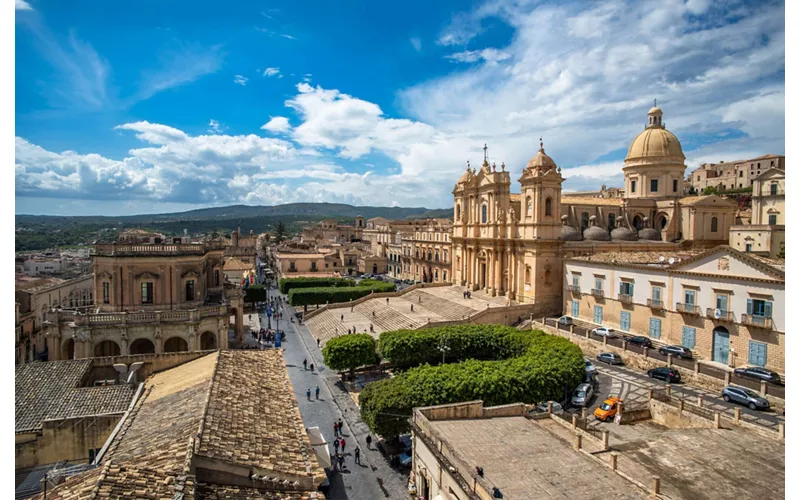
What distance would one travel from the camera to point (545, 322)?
41031 mm

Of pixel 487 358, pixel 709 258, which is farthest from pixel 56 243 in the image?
pixel 709 258

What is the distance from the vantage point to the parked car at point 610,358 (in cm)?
3138

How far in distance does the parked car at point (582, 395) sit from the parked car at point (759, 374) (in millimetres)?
8876

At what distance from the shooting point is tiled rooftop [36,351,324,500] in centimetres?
903

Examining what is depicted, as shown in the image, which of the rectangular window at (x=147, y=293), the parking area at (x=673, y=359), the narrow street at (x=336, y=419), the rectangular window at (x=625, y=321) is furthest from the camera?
the rectangular window at (x=625, y=321)

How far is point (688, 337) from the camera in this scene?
31.6 metres

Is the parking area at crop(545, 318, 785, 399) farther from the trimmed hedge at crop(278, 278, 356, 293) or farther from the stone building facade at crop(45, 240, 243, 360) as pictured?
the trimmed hedge at crop(278, 278, 356, 293)

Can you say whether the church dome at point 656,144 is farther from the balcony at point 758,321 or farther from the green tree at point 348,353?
the green tree at point 348,353

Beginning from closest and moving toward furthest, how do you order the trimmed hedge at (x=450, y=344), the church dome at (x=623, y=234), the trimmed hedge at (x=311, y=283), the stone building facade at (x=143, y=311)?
the stone building facade at (x=143, y=311)
the trimmed hedge at (x=450, y=344)
the church dome at (x=623, y=234)
the trimmed hedge at (x=311, y=283)

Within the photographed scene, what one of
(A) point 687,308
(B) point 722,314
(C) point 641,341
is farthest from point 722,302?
(C) point 641,341

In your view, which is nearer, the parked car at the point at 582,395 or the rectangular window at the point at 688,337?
the parked car at the point at 582,395

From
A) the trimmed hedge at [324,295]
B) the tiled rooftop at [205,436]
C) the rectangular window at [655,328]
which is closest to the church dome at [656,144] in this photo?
the rectangular window at [655,328]

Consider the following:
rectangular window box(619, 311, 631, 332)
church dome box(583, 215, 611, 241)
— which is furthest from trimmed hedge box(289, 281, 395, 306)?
rectangular window box(619, 311, 631, 332)

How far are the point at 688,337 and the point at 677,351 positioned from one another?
1448 millimetres
